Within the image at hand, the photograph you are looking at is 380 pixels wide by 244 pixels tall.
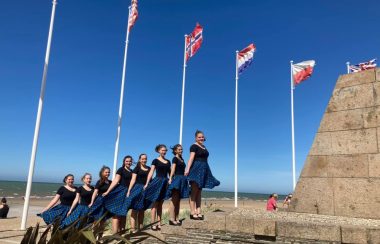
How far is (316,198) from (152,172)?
328cm

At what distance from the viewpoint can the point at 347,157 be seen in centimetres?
631

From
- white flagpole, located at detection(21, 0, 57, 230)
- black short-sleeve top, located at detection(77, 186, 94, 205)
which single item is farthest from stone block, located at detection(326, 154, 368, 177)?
white flagpole, located at detection(21, 0, 57, 230)

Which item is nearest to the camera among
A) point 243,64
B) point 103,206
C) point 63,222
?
point 63,222

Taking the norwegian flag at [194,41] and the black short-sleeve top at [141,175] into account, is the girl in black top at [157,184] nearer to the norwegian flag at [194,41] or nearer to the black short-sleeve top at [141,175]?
the black short-sleeve top at [141,175]

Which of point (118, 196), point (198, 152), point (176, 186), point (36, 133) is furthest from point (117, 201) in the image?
point (36, 133)

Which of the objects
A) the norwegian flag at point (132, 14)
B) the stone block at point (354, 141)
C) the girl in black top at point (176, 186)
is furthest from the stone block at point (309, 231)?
the norwegian flag at point (132, 14)

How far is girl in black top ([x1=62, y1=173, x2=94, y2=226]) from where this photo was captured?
245 inches

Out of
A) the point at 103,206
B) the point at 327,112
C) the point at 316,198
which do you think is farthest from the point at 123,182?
the point at 327,112

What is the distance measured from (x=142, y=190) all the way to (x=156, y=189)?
314mm

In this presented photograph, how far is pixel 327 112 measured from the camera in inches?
270

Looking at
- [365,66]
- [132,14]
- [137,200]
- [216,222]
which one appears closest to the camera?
[216,222]

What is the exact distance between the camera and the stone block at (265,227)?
16.7ft

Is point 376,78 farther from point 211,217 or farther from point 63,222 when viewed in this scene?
point 63,222

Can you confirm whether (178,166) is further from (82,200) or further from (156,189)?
(82,200)
